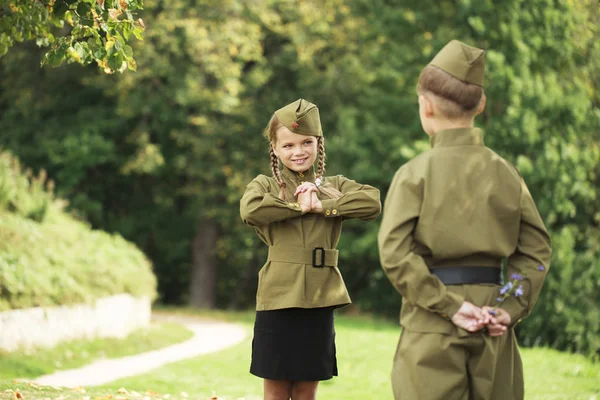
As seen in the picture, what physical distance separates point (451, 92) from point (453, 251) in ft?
2.03

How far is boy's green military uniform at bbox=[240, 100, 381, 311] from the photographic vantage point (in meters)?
4.35

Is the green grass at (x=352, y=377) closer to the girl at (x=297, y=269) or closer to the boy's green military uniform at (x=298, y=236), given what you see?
the girl at (x=297, y=269)

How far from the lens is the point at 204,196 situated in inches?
899

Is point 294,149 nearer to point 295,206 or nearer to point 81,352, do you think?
point 295,206

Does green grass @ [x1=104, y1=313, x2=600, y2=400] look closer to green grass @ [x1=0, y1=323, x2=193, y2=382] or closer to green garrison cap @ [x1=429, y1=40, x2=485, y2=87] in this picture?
green grass @ [x1=0, y1=323, x2=193, y2=382]

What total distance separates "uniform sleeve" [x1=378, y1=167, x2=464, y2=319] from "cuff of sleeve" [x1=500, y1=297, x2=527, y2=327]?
0.20m

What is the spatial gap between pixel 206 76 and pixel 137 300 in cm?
898

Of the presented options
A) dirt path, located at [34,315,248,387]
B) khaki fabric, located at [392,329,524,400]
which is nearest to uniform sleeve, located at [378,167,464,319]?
khaki fabric, located at [392,329,524,400]

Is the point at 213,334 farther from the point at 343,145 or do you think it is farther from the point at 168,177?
the point at 168,177

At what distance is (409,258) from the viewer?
3264 millimetres

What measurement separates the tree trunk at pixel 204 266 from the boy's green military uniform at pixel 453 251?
20.9 meters

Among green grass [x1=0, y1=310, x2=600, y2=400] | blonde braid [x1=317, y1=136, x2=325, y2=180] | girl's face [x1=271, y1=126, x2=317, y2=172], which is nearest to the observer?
girl's face [x1=271, y1=126, x2=317, y2=172]

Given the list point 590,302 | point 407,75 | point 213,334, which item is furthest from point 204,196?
point 590,302

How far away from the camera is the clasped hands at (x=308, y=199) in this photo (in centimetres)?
436
